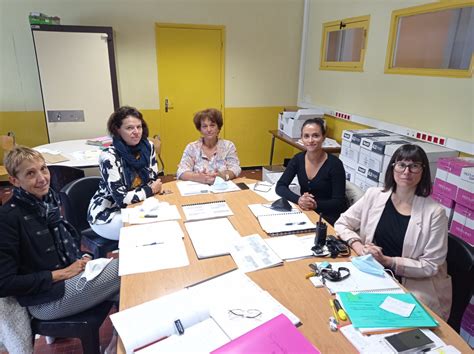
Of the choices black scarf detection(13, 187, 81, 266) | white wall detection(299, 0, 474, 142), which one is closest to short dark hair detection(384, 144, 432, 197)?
white wall detection(299, 0, 474, 142)

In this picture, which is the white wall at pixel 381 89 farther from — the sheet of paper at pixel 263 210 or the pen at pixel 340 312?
the pen at pixel 340 312

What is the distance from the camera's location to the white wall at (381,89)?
8.69 feet

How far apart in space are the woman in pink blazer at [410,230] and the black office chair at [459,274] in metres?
0.03

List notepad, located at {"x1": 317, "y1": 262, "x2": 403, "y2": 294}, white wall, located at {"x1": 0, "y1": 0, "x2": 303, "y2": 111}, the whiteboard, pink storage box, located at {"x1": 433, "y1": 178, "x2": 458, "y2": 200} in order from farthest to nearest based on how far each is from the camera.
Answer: white wall, located at {"x1": 0, "y1": 0, "x2": 303, "y2": 111}, the whiteboard, pink storage box, located at {"x1": 433, "y1": 178, "x2": 458, "y2": 200}, notepad, located at {"x1": 317, "y1": 262, "x2": 403, "y2": 294}

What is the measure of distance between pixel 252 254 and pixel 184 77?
12.5ft

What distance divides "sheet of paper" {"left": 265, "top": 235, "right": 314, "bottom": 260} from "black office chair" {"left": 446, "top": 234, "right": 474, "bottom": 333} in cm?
63

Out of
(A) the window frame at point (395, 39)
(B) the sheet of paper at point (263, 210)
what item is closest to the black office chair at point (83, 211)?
(B) the sheet of paper at point (263, 210)

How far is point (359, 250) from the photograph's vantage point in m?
1.57

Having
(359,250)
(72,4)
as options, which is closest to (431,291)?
(359,250)

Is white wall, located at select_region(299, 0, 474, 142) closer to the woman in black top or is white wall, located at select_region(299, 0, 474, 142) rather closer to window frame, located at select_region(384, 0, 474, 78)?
window frame, located at select_region(384, 0, 474, 78)

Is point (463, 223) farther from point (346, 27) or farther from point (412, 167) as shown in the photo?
point (346, 27)

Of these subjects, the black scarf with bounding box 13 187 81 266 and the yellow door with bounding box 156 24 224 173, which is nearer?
the black scarf with bounding box 13 187 81 266

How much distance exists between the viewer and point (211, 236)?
166 cm

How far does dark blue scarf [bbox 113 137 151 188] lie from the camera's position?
2.16 metres
